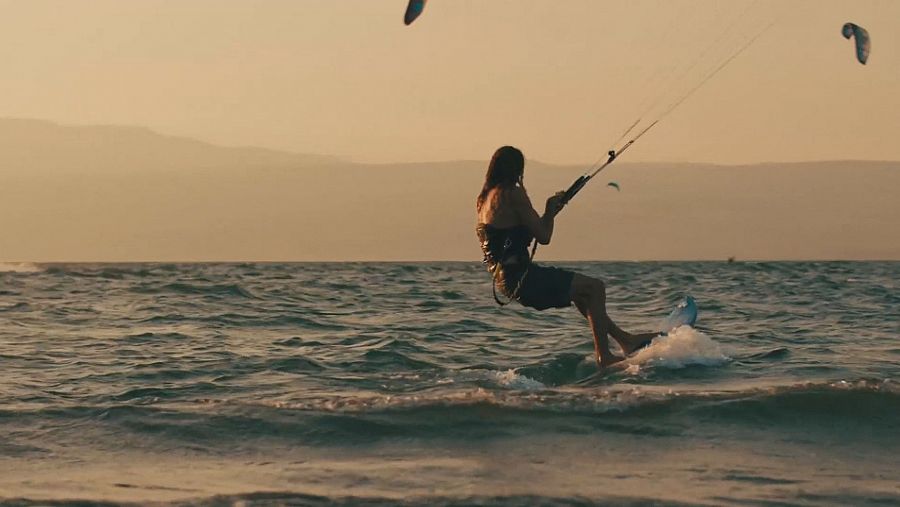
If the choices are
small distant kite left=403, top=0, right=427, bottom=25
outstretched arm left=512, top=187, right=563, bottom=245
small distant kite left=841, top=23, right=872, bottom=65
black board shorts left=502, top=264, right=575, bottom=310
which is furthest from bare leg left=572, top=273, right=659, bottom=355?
small distant kite left=841, top=23, right=872, bottom=65

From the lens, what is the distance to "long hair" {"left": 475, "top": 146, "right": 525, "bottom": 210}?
10.8 metres

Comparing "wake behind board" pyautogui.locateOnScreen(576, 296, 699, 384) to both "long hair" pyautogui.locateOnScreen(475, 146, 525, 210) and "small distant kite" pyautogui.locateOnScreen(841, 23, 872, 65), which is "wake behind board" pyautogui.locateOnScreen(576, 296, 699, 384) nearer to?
"long hair" pyautogui.locateOnScreen(475, 146, 525, 210)

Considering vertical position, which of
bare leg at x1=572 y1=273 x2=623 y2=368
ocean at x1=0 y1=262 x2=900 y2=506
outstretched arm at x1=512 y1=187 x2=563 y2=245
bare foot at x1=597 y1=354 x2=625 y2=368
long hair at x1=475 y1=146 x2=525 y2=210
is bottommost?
ocean at x1=0 y1=262 x2=900 y2=506

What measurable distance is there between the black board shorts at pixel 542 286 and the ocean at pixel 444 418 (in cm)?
75

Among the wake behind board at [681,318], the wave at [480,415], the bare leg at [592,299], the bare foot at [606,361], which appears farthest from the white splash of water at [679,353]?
the wave at [480,415]

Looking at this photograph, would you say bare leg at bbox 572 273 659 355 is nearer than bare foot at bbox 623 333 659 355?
Yes

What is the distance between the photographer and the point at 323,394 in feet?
34.0

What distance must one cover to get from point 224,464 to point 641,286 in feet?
88.8

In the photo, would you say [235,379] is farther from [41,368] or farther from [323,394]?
[41,368]

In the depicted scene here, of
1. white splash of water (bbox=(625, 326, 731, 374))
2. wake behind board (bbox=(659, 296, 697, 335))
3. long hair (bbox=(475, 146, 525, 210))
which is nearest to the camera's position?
long hair (bbox=(475, 146, 525, 210))

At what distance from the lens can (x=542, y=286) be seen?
36.6 feet

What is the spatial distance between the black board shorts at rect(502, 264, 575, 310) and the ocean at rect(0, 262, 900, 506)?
0.75 m

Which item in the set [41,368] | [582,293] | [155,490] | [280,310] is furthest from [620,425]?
[280,310]

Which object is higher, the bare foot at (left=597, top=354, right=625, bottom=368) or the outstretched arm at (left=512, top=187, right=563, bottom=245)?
the outstretched arm at (left=512, top=187, right=563, bottom=245)
